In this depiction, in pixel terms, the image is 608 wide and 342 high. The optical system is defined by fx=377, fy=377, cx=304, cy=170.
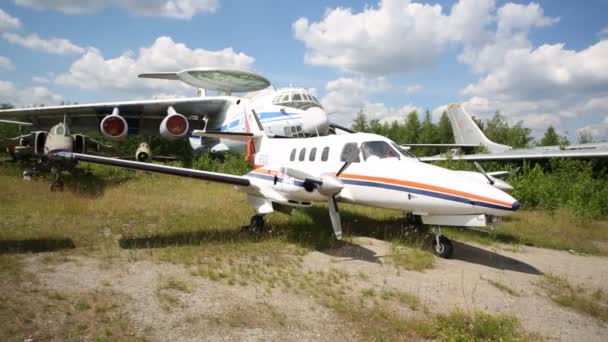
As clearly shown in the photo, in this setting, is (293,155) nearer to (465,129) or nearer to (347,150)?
(347,150)

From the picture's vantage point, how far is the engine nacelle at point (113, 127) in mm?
17562

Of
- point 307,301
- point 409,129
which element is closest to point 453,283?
point 307,301

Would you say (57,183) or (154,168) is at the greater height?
(154,168)

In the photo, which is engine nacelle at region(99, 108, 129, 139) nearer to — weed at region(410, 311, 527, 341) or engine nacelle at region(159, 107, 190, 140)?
engine nacelle at region(159, 107, 190, 140)

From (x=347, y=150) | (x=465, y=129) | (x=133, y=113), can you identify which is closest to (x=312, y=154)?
(x=347, y=150)

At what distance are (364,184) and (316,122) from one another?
7.14 metres

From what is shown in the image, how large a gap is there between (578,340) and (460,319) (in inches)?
53.2

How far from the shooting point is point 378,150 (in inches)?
328

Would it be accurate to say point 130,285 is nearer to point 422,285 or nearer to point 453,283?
point 422,285

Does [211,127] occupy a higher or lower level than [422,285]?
higher

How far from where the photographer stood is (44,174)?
17.4m

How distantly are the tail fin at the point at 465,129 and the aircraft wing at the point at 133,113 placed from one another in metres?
15.5

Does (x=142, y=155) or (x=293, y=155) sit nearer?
(x=293, y=155)

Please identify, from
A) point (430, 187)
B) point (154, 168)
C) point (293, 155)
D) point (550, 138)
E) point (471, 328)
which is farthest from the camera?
point (550, 138)
